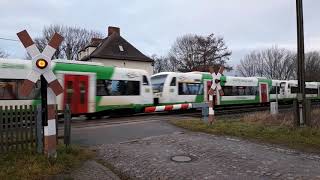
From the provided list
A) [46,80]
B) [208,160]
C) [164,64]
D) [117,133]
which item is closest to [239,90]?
[117,133]

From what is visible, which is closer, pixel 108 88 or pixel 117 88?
pixel 108 88

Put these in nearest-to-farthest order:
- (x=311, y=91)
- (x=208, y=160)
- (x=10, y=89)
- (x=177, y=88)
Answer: (x=208, y=160)
(x=10, y=89)
(x=177, y=88)
(x=311, y=91)

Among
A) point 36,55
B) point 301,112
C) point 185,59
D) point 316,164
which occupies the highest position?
point 185,59

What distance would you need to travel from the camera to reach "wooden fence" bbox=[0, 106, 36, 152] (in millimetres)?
8242

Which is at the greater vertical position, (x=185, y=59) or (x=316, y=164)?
(x=185, y=59)

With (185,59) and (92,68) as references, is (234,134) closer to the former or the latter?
(92,68)

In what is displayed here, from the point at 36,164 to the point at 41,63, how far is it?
79.4 inches

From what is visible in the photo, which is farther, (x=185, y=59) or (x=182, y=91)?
(x=185, y=59)

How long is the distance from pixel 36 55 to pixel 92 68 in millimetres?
11925

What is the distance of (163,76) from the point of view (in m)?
25.4

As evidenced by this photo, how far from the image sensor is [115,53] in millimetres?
56656

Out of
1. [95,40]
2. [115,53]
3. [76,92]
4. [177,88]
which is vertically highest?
[95,40]

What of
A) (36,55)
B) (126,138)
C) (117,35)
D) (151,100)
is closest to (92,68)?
(151,100)

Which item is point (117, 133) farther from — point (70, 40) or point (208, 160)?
point (70, 40)
